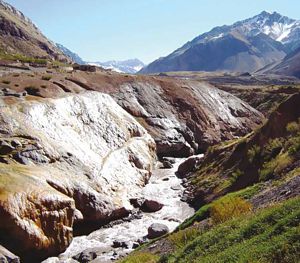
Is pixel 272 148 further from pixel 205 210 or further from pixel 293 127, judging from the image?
pixel 205 210

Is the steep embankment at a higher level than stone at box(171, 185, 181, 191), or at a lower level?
higher

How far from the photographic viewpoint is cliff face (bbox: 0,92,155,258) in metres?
31.7

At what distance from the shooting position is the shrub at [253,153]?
42688mm

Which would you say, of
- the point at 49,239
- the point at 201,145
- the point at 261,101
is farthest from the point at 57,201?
the point at 261,101

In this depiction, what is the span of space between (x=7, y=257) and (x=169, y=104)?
182ft

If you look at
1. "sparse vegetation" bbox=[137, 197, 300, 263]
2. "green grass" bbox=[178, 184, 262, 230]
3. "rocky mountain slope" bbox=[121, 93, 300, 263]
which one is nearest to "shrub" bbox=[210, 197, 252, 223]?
"rocky mountain slope" bbox=[121, 93, 300, 263]

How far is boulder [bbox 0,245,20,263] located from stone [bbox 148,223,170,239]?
11504 mm

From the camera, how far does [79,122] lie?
54219 millimetres

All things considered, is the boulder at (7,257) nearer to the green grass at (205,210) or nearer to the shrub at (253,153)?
the green grass at (205,210)

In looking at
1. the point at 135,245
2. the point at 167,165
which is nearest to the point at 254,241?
the point at 135,245

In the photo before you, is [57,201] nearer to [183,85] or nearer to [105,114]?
[105,114]

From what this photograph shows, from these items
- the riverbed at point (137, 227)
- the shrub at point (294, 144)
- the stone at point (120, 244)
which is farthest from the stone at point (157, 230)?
the shrub at point (294, 144)

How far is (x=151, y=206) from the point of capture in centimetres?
4425

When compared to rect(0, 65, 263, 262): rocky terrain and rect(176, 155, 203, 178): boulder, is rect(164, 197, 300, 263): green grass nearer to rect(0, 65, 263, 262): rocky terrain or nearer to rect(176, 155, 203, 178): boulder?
Result: rect(0, 65, 263, 262): rocky terrain
